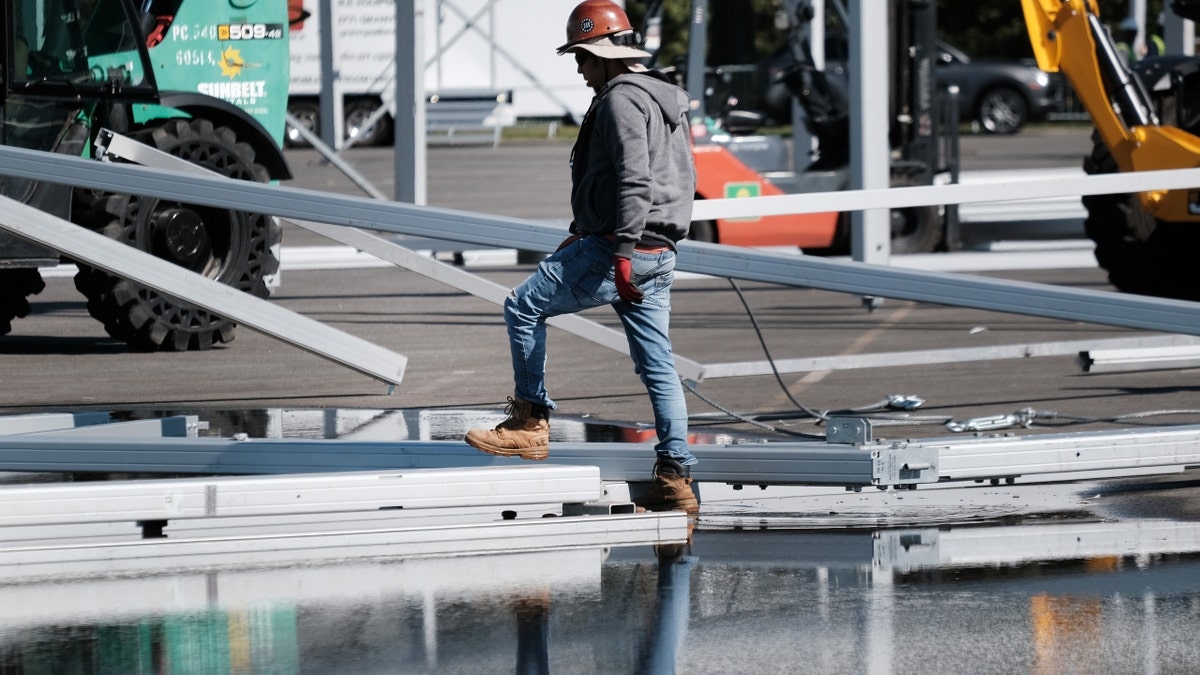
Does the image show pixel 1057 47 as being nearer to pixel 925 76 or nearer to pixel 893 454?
pixel 925 76

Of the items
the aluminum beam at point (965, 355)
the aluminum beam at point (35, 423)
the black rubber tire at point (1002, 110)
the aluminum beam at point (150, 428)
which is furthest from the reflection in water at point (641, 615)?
the black rubber tire at point (1002, 110)

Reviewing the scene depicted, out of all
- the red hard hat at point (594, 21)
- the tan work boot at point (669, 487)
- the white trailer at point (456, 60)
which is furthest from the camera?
the white trailer at point (456, 60)

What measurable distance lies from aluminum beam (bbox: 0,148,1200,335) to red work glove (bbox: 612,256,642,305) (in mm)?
693

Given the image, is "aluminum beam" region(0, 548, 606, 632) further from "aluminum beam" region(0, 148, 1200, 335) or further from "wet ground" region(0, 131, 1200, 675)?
"aluminum beam" region(0, 148, 1200, 335)

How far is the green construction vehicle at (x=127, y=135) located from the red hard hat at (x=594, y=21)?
520 centimetres

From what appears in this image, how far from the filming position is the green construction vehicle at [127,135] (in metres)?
10.9

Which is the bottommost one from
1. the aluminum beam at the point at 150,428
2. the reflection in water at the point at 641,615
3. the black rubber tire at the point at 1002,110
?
the reflection in water at the point at 641,615

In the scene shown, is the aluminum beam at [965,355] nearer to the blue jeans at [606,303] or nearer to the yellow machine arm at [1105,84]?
the blue jeans at [606,303]

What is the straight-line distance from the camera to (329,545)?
596 centimetres

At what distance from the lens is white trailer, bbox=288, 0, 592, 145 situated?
3372cm

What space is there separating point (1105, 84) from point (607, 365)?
485 centimetres

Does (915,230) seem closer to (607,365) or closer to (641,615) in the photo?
(607,365)

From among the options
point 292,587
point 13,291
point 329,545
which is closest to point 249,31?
point 13,291

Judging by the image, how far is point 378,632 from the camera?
16.7ft
